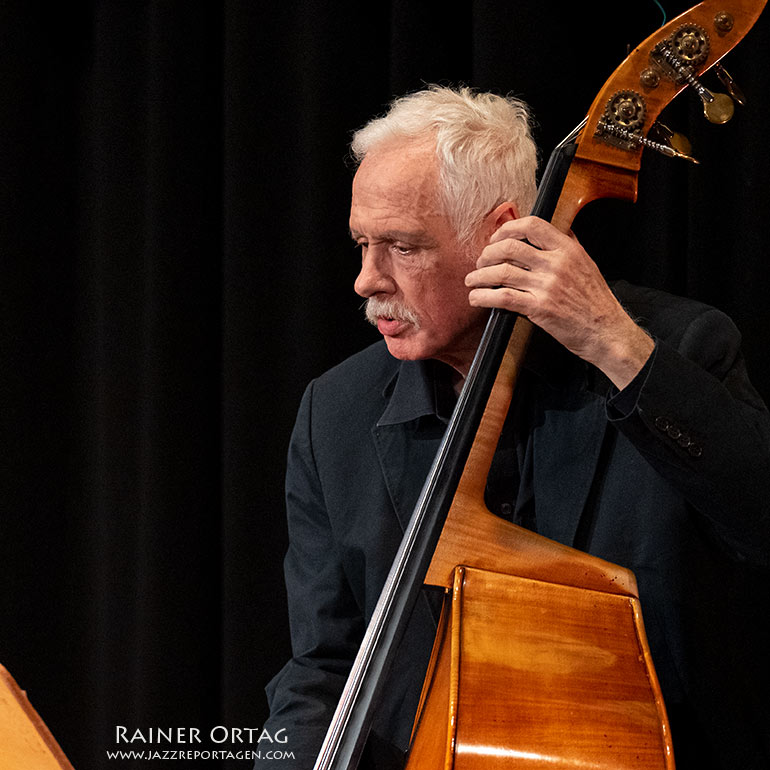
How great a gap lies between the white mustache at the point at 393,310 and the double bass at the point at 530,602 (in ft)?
0.85

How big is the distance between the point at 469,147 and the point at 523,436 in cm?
37

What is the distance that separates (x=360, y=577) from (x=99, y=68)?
1187 mm

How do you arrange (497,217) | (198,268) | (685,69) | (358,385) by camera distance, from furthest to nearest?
1. (198,268)
2. (358,385)
3. (497,217)
4. (685,69)

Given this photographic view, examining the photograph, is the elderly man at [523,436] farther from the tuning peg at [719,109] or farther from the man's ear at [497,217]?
the tuning peg at [719,109]

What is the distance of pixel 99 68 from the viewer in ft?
6.15

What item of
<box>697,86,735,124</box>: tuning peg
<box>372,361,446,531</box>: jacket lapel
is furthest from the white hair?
<box>697,86,735,124</box>: tuning peg

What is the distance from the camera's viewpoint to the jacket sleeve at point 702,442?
3.01 feet

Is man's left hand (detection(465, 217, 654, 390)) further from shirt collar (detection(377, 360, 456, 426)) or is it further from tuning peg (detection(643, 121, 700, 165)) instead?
shirt collar (detection(377, 360, 456, 426))

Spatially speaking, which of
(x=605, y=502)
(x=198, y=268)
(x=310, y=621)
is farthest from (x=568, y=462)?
(x=198, y=268)

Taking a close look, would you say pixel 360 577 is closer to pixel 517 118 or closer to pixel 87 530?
pixel 517 118

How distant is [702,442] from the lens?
93 cm

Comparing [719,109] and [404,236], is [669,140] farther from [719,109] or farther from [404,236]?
[404,236]

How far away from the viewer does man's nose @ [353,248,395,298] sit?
47.3 inches

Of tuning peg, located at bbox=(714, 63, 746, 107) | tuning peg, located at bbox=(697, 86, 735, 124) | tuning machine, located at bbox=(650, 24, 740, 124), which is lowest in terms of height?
tuning peg, located at bbox=(697, 86, 735, 124)
